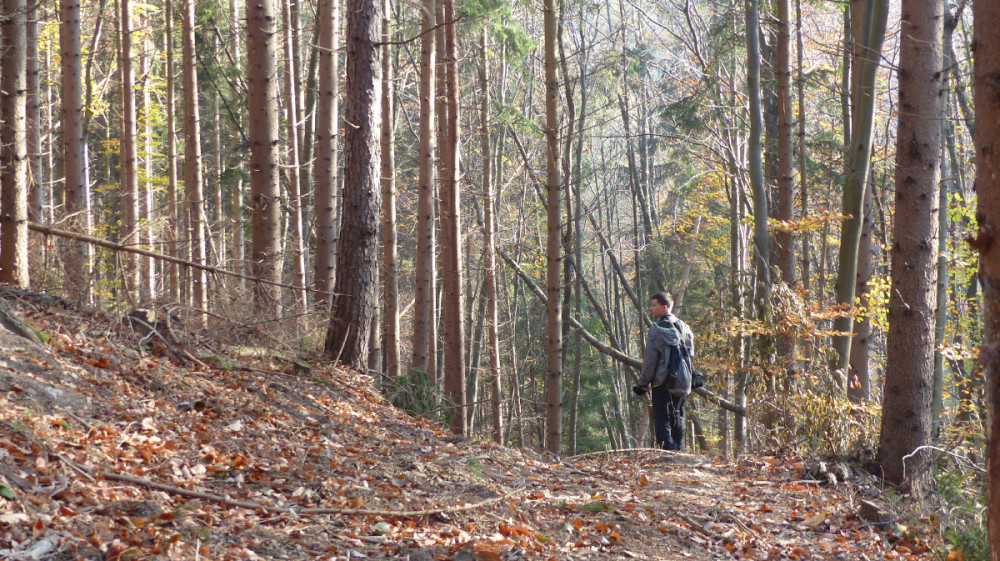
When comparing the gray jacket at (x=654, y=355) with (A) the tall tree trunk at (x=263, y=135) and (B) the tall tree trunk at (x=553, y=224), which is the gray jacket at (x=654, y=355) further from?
(A) the tall tree trunk at (x=263, y=135)

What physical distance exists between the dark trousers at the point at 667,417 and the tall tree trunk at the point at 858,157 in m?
1.88

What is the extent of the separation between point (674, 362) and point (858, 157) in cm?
348

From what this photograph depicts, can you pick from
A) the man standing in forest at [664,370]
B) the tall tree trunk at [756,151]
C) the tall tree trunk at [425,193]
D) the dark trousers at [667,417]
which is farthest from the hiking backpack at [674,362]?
the tall tree trunk at [425,193]

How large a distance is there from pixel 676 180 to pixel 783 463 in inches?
778

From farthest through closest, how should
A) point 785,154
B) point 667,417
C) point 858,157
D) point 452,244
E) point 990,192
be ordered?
1. point 452,244
2. point 785,154
3. point 858,157
4. point 667,417
5. point 990,192

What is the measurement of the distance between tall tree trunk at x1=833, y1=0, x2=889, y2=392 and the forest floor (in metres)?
2.63

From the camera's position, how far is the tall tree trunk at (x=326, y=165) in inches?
336

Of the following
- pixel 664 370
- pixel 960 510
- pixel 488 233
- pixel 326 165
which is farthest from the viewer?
pixel 488 233

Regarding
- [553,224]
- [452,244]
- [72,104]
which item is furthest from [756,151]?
[72,104]

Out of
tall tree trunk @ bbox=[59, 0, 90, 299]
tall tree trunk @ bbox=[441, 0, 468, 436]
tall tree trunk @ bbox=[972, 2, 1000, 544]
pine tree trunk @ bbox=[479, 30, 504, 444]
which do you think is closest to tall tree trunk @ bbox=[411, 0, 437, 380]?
tall tree trunk @ bbox=[441, 0, 468, 436]

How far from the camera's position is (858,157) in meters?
8.48

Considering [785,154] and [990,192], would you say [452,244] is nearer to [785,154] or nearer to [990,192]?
[785,154]

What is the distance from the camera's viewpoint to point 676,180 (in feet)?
84.0

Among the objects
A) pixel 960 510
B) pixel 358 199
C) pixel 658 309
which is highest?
pixel 358 199
